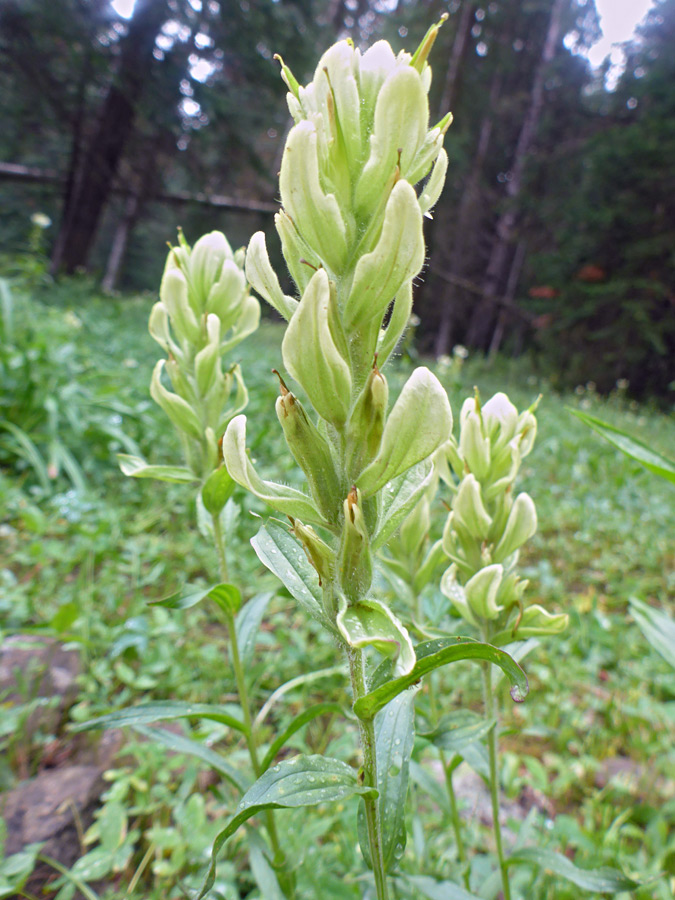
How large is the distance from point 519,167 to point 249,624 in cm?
1923

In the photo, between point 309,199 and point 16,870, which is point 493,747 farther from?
point 16,870

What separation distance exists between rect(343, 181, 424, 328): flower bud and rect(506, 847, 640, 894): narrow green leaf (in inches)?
41.4

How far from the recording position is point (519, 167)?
54.7 feet

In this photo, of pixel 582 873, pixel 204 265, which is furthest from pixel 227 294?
pixel 582 873

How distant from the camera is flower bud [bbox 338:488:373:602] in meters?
0.61

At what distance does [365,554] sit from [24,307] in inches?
260

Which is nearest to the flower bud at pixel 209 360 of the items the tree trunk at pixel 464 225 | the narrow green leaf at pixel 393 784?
the narrow green leaf at pixel 393 784

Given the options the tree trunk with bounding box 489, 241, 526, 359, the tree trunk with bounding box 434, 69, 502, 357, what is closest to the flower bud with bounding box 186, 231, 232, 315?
the tree trunk with bounding box 434, 69, 502, 357

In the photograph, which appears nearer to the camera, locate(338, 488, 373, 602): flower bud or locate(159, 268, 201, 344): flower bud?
locate(338, 488, 373, 602): flower bud

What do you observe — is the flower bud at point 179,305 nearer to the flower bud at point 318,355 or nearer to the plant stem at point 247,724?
the plant stem at point 247,724

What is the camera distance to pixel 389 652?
541 mm

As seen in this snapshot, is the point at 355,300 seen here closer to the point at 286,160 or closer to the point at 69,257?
the point at 286,160

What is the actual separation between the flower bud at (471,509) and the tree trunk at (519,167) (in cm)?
1622

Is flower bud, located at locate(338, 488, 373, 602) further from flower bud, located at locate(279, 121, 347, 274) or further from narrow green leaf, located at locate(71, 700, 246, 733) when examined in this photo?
narrow green leaf, located at locate(71, 700, 246, 733)
